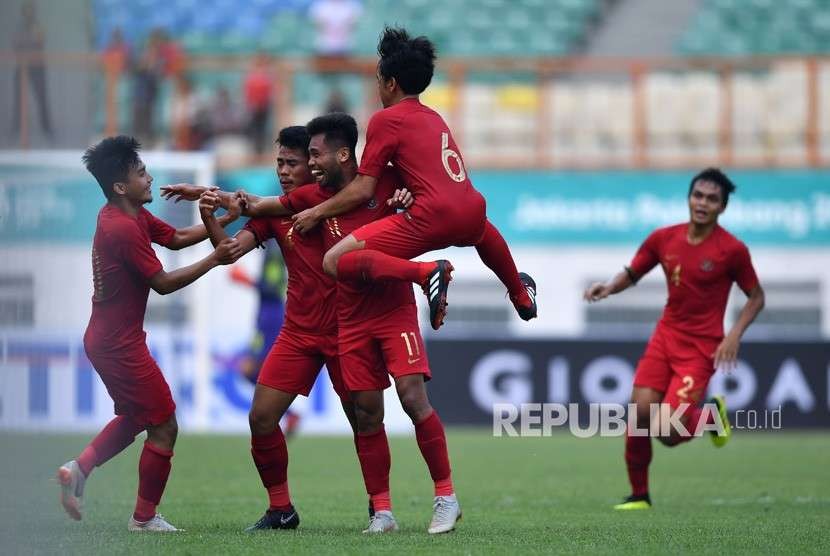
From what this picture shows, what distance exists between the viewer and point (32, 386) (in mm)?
8766

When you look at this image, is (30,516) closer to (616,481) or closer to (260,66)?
(616,481)

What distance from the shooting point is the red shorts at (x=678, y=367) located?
9.88 metres

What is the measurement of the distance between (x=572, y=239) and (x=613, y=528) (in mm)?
12794

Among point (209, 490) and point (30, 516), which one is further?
point (209, 490)

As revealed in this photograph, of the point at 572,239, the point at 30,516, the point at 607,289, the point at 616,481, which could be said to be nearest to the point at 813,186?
the point at 572,239

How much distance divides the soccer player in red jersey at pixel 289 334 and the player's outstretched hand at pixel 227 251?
0.08m

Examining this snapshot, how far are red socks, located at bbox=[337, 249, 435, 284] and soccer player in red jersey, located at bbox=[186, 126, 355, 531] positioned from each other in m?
0.62

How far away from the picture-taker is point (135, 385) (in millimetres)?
7797

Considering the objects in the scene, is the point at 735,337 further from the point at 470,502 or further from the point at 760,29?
the point at 760,29

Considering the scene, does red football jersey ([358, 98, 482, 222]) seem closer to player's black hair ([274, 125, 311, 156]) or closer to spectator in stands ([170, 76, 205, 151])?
player's black hair ([274, 125, 311, 156])

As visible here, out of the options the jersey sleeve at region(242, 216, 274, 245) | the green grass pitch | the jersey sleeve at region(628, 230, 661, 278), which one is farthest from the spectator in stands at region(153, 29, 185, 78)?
the jersey sleeve at region(242, 216, 274, 245)

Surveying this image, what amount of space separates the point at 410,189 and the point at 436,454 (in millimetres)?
1447

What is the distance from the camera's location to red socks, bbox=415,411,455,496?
301 inches

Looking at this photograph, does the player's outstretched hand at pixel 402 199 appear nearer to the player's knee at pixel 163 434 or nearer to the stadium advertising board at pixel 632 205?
the player's knee at pixel 163 434
